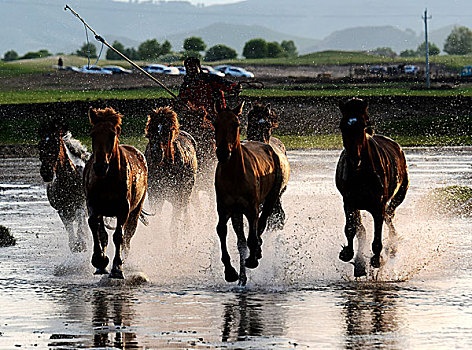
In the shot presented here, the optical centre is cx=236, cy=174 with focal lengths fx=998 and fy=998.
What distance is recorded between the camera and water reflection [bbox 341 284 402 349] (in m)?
8.35

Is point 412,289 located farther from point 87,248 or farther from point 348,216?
point 87,248

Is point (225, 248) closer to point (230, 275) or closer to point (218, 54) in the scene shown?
point (230, 275)

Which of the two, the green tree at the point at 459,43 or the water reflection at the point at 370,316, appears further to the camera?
the green tree at the point at 459,43

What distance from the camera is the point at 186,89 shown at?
53.7 feet

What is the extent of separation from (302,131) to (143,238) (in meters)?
27.6

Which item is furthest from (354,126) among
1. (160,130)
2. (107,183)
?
(160,130)

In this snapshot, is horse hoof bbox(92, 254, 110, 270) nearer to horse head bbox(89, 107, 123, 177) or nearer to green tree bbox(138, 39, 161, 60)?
horse head bbox(89, 107, 123, 177)

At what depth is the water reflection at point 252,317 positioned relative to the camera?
8.76 m

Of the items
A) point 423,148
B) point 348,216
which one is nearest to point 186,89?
point 348,216

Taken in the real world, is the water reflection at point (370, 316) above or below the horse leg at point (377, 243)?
below

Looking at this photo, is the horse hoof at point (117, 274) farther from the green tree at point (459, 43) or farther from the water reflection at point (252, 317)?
the green tree at point (459, 43)

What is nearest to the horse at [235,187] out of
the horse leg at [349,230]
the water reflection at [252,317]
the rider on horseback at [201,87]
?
the water reflection at [252,317]

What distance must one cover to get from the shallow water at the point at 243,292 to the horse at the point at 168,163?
63 cm

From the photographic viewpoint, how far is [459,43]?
190 metres
